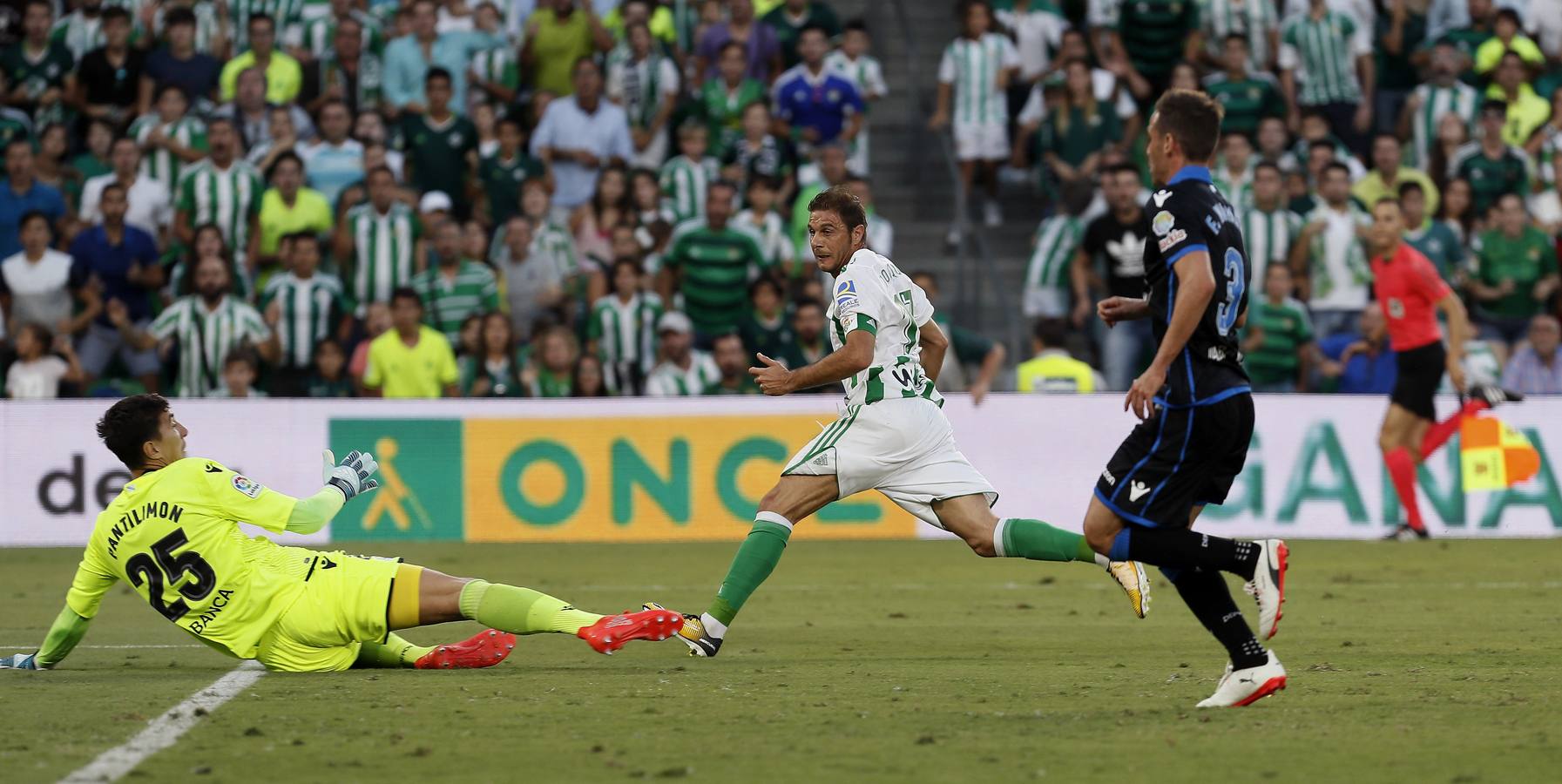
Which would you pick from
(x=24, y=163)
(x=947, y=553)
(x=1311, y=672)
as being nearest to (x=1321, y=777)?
(x=1311, y=672)

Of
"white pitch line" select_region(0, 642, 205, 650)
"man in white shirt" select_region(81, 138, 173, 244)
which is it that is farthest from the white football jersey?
"man in white shirt" select_region(81, 138, 173, 244)

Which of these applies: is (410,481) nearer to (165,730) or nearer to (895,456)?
(895,456)

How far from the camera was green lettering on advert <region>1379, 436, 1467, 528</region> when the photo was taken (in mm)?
14672

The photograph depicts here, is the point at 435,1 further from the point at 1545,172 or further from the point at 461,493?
the point at 1545,172

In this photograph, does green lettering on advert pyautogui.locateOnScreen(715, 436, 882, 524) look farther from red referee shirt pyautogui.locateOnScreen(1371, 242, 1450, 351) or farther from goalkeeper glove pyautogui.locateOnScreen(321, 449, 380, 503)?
goalkeeper glove pyautogui.locateOnScreen(321, 449, 380, 503)

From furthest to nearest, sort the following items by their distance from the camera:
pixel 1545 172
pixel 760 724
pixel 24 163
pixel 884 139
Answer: pixel 884 139, pixel 1545 172, pixel 24 163, pixel 760 724

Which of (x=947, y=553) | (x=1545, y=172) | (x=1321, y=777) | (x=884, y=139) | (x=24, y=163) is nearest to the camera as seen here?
(x=1321, y=777)

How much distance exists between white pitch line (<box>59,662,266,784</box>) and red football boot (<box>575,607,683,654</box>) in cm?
130

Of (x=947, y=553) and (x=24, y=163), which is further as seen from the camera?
(x=24, y=163)

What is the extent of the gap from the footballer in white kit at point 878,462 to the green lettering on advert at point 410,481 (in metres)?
6.91

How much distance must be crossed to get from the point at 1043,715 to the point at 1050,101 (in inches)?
477

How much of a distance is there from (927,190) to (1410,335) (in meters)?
6.86

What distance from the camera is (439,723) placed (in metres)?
6.36

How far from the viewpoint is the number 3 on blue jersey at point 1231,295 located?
21.4 ft
